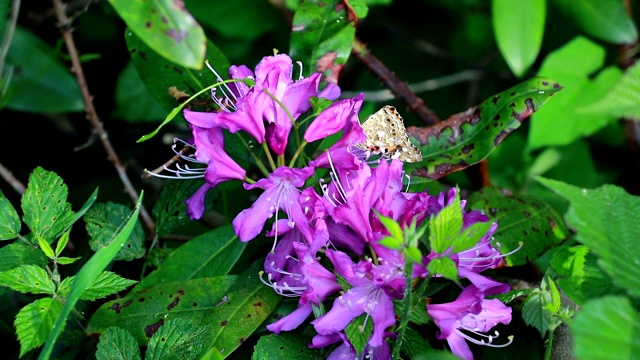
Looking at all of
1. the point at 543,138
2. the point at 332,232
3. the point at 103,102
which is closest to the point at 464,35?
the point at 543,138

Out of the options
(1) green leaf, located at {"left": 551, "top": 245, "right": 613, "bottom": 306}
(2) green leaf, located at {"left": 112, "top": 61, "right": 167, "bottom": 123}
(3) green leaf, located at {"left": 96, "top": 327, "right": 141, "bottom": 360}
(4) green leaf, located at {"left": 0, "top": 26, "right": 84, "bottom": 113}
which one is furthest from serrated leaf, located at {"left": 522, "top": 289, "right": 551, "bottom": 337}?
(4) green leaf, located at {"left": 0, "top": 26, "right": 84, "bottom": 113}

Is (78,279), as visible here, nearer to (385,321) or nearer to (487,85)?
(385,321)

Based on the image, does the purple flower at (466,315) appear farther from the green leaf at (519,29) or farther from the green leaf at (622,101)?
the green leaf at (519,29)

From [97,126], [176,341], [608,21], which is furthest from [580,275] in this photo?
[608,21]

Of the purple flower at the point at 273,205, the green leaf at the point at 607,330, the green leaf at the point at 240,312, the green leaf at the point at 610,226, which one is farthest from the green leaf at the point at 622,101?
the green leaf at the point at 240,312

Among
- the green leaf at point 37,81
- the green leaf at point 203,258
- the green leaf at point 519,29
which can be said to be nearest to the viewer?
the green leaf at point 203,258

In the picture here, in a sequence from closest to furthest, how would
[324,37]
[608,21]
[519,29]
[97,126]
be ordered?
[324,37], [97,126], [519,29], [608,21]

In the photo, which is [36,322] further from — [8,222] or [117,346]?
[8,222]
